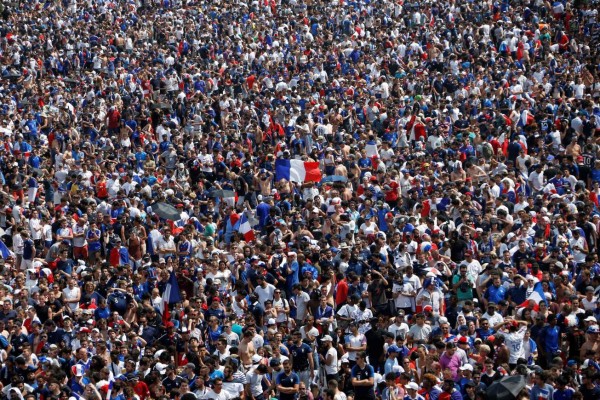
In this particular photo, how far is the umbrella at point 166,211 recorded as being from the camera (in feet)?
78.1

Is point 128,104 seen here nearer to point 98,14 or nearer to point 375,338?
point 98,14

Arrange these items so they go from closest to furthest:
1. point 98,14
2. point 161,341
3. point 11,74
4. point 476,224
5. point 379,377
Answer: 1. point 379,377
2. point 161,341
3. point 476,224
4. point 11,74
5. point 98,14

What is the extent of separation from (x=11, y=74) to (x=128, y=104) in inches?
179

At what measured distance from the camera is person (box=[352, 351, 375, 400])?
17.3 metres

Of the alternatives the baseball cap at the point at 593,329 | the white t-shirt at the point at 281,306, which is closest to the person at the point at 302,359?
the white t-shirt at the point at 281,306

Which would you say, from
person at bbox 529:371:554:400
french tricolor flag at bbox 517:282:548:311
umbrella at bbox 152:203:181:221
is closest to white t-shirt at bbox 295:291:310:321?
french tricolor flag at bbox 517:282:548:311

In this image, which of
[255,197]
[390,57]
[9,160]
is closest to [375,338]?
[255,197]

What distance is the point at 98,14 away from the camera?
4003 cm

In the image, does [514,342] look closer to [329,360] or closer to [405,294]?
[405,294]

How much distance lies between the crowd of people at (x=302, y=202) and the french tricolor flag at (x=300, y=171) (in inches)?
1.6

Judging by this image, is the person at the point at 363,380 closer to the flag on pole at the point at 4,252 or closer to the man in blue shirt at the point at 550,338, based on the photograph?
the man in blue shirt at the point at 550,338

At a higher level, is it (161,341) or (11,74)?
(161,341)

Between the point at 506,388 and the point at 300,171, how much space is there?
34.6 feet

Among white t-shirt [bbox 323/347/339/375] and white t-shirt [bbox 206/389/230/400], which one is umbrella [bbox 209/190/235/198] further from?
white t-shirt [bbox 206/389/230/400]
